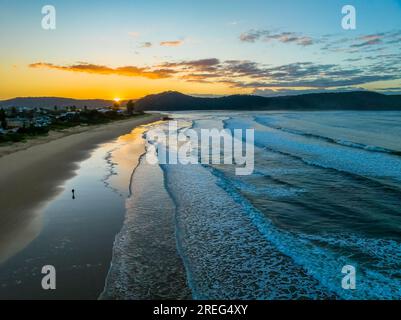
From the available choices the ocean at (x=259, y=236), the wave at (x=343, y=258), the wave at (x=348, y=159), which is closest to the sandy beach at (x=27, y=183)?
the ocean at (x=259, y=236)

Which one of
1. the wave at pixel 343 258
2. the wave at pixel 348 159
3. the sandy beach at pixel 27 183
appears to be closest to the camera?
the wave at pixel 343 258

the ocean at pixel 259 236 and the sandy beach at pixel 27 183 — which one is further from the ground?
the sandy beach at pixel 27 183

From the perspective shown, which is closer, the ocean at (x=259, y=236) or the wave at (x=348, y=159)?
the ocean at (x=259, y=236)

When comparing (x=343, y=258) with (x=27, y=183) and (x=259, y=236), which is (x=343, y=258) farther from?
(x=27, y=183)

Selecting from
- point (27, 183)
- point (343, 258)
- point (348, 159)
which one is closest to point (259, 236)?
point (343, 258)

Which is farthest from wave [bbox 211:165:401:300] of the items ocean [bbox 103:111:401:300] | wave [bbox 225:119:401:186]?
wave [bbox 225:119:401:186]

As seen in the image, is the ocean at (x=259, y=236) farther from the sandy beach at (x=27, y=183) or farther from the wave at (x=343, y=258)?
the sandy beach at (x=27, y=183)
